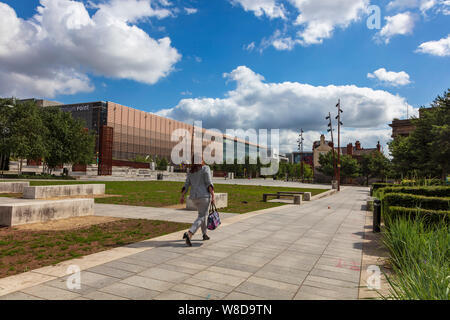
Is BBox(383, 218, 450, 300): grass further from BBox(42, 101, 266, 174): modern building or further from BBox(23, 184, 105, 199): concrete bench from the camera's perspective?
BBox(42, 101, 266, 174): modern building

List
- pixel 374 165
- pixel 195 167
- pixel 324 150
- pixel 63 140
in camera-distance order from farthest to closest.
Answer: pixel 324 150, pixel 374 165, pixel 63 140, pixel 195 167

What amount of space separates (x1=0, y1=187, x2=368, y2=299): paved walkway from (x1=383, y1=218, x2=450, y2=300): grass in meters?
0.67

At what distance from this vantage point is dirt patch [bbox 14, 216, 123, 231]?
294 inches

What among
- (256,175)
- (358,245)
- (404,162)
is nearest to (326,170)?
(404,162)

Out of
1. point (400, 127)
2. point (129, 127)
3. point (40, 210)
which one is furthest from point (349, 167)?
point (129, 127)

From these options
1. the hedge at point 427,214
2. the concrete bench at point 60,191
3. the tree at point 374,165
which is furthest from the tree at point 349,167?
the hedge at point 427,214

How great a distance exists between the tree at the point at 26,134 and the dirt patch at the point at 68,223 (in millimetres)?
30864

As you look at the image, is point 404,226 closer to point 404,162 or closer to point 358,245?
point 358,245

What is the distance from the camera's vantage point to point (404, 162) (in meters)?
30.9

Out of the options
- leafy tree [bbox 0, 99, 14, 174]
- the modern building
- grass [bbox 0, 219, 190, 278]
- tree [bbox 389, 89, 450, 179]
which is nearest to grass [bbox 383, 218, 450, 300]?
grass [bbox 0, 219, 190, 278]

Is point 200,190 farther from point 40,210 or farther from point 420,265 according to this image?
point 40,210

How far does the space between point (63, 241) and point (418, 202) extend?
8.41 metres

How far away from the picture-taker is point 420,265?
3758mm

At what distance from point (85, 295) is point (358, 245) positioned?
5.68m
